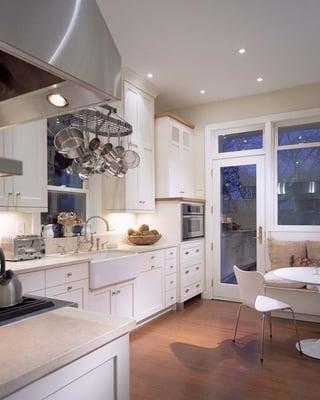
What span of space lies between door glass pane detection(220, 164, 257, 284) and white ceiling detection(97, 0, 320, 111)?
1.28m

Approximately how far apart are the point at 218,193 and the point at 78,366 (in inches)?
176

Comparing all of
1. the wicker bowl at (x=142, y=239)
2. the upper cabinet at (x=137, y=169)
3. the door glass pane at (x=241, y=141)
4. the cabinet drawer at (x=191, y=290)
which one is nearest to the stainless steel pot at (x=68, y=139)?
the upper cabinet at (x=137, y=169)

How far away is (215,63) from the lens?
4023 mm

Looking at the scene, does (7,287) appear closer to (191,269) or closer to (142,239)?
(142,239)

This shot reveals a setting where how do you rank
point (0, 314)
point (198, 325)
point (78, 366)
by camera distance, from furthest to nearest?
point (198, 325) → point (0, 314) → point (78, 366)

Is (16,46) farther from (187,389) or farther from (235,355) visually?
(235,355)

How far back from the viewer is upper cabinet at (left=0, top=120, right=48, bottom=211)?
2.82 m

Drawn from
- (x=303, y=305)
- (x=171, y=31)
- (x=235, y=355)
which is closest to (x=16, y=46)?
(x=171, y=31)

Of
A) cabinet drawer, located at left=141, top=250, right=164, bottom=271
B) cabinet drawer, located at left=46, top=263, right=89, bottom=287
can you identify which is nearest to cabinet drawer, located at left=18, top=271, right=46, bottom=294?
cabinet drawer, located at left=46, top=263, right=89, bottom=287

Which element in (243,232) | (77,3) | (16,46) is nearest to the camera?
(16,46)

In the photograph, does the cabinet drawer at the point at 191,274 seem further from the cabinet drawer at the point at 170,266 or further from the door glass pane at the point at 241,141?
the door glass pane at the point at 241,141

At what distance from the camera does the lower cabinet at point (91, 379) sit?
93cm

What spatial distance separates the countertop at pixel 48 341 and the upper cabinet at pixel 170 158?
3555mm

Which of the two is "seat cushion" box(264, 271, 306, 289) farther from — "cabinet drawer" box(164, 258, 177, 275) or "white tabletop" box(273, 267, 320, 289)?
"cabinet drawer" box(164, 258, 177, 275)
